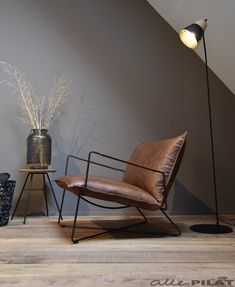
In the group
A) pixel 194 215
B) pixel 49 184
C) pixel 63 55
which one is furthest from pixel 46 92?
pixel 194 215

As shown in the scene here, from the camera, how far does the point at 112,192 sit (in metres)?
2.10

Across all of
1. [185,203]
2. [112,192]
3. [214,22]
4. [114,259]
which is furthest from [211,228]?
[214,22]

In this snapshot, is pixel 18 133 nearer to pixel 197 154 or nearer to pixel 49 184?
pixel 49 184

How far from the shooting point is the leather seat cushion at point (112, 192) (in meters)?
2.06

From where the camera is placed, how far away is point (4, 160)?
3.09 metres

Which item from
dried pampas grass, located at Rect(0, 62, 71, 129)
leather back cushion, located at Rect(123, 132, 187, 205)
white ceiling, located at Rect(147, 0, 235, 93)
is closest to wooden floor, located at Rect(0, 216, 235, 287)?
leather back cushion, located at Rect(123, 132, 187, 205)

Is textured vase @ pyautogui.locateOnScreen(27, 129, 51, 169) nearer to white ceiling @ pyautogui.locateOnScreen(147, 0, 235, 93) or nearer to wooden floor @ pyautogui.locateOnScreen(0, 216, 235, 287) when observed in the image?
wooden floor @ pyautogui.locateOnScreen(0, 216, 235, 287)

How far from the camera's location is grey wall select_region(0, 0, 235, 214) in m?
3.15

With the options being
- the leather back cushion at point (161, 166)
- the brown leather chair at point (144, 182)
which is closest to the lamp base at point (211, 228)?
the brown leather chair at point (144, 182)

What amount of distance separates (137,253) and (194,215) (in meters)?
1.41

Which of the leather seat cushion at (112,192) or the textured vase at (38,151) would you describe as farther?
the textured vase at (38,151)

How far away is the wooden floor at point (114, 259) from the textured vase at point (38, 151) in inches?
23.9

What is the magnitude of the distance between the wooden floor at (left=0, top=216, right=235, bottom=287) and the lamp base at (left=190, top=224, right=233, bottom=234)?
88mm

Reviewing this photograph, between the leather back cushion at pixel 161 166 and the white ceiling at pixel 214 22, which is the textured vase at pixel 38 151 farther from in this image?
the white ceiling at pixel 214 22
